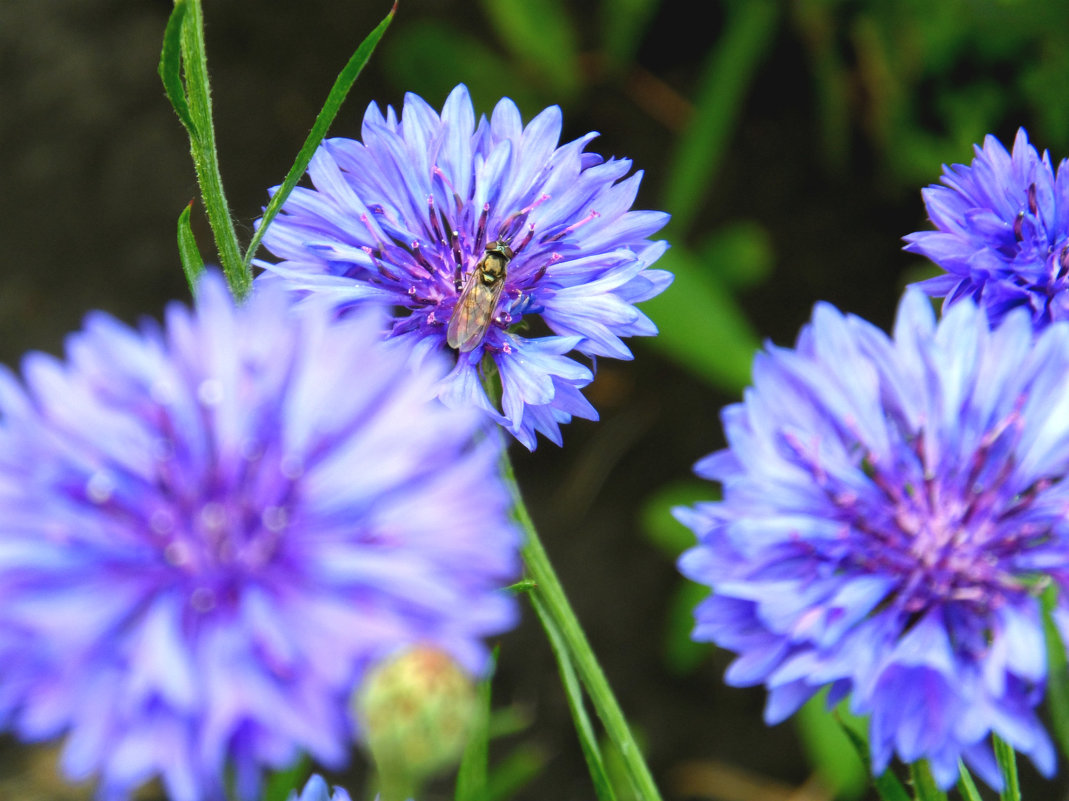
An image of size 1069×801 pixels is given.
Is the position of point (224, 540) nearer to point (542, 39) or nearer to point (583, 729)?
point (583, 729)

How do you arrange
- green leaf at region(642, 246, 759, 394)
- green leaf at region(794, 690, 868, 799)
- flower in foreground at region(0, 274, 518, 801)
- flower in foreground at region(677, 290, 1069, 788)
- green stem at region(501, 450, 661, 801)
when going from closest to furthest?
flower in foreground at region(0, 274, 518, 801) < flower in foreground at region(677, 290, 1069, 788) < green stem at region(501, 450, 661, 801) < green leaf at region(794, 690, 868, 799) < green leaf at region(642, 246, 759, 394)

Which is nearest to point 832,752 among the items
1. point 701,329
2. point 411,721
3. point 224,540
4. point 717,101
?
point 701,329

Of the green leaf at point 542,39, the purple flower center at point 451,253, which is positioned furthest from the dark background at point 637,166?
the purple flower center at point 451,253

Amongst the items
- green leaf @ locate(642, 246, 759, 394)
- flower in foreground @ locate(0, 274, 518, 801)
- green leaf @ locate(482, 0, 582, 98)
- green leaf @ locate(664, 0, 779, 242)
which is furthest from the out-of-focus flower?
green leaf @ locate(482, 0, 582, 98)

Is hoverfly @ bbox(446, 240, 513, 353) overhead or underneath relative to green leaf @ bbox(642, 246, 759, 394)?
underneath

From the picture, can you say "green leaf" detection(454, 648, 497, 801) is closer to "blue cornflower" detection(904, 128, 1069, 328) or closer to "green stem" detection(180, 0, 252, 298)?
"green stem" detection(180, 0, 252, 298)

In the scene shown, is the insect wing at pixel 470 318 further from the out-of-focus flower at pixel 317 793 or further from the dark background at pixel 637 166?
the dark background at pixel 637 166
